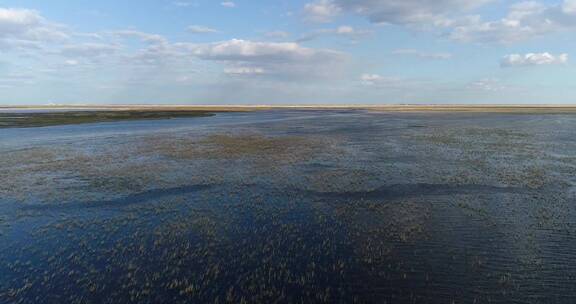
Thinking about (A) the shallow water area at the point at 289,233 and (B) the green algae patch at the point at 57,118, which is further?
(B) the green algae patch at the point at 57,118

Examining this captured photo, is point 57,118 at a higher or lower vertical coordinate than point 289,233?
higher

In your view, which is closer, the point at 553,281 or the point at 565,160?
the point at 553,281

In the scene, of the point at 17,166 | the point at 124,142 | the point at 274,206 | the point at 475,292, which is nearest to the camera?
the point at 475,292

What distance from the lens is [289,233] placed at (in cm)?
1641

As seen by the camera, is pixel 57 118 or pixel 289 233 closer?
pixel 289 233

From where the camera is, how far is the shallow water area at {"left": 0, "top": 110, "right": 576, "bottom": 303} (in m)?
11.8

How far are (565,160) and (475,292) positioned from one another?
30.6m

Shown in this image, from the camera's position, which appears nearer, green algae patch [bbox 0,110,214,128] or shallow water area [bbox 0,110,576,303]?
shallow water area [bbox 0,110,576,303]

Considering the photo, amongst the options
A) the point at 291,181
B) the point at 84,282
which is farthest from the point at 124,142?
the point at 84,282

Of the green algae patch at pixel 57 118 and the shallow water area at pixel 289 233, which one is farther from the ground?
the green algae patch at pixel 57 118

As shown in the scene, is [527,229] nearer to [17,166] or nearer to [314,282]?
[314,282]

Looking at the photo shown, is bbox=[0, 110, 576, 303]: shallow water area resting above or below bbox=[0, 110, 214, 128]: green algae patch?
below

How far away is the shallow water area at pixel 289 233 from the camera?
1181 centimetres

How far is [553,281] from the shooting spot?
12070 mm
